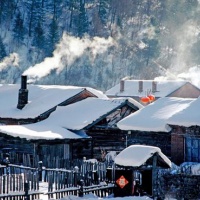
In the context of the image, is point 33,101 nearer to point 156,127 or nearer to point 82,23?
point 156,127

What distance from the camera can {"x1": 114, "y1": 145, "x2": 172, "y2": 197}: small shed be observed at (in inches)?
869

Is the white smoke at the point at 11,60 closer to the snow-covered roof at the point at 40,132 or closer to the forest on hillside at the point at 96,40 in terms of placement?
the forest on hillside at the point at 96,40

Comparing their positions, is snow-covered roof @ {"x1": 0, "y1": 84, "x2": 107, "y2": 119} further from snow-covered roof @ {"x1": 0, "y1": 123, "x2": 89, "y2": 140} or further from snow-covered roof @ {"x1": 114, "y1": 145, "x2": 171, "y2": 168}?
snow-covered roof @ {"x1": 114, "y1": 145, "x2": 171, "y2": 168}

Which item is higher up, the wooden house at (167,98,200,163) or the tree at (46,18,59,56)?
the tree at (46,18,59,56)

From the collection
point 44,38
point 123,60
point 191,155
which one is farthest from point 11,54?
→ point 191,155

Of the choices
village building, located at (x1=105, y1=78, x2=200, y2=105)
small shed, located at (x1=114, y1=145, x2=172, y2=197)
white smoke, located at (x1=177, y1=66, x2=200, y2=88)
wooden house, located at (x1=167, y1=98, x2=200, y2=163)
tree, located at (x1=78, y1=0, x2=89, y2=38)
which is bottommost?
small shed, located at (x1=114, y1=145, x2=172, y2=197)

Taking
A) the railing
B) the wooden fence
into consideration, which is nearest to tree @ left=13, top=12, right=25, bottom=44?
the wooden fence

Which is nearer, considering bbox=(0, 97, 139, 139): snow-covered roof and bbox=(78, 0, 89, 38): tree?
bbox=(0, 97, 139, 139): snow-covered roof

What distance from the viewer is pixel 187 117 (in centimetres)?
3023

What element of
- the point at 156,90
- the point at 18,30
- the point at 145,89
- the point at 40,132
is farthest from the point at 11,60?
the point at 40,132

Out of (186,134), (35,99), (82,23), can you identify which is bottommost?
(186,134)

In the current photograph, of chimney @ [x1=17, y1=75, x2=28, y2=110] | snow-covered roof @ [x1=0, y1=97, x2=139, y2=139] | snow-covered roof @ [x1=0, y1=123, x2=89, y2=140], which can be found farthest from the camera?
chimney @ [x1=17, y1=75, x2=28, y2=110]

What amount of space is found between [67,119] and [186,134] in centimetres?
941

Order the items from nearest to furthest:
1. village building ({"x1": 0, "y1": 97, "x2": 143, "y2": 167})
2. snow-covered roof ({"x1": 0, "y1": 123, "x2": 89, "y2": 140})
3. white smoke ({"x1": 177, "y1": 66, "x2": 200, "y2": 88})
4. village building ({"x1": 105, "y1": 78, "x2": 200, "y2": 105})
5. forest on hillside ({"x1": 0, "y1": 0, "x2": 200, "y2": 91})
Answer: snow-covered roof ({"x1": 0, "y1": 123, "x2": 89, "y2": 140}), village building ({"x1": 0, "y1": 97, "x2": 143, "y2": 167}), village building ({"x1": 105, "y1": 78, "x2": 200, "y2": 105}), white smoke ({"x1": 177, "y1": 66, "x2": 200, "y2": 88}), forest on hillside ({"x1": 0, "y1": 0, "x2": 200, "y2": 91})
